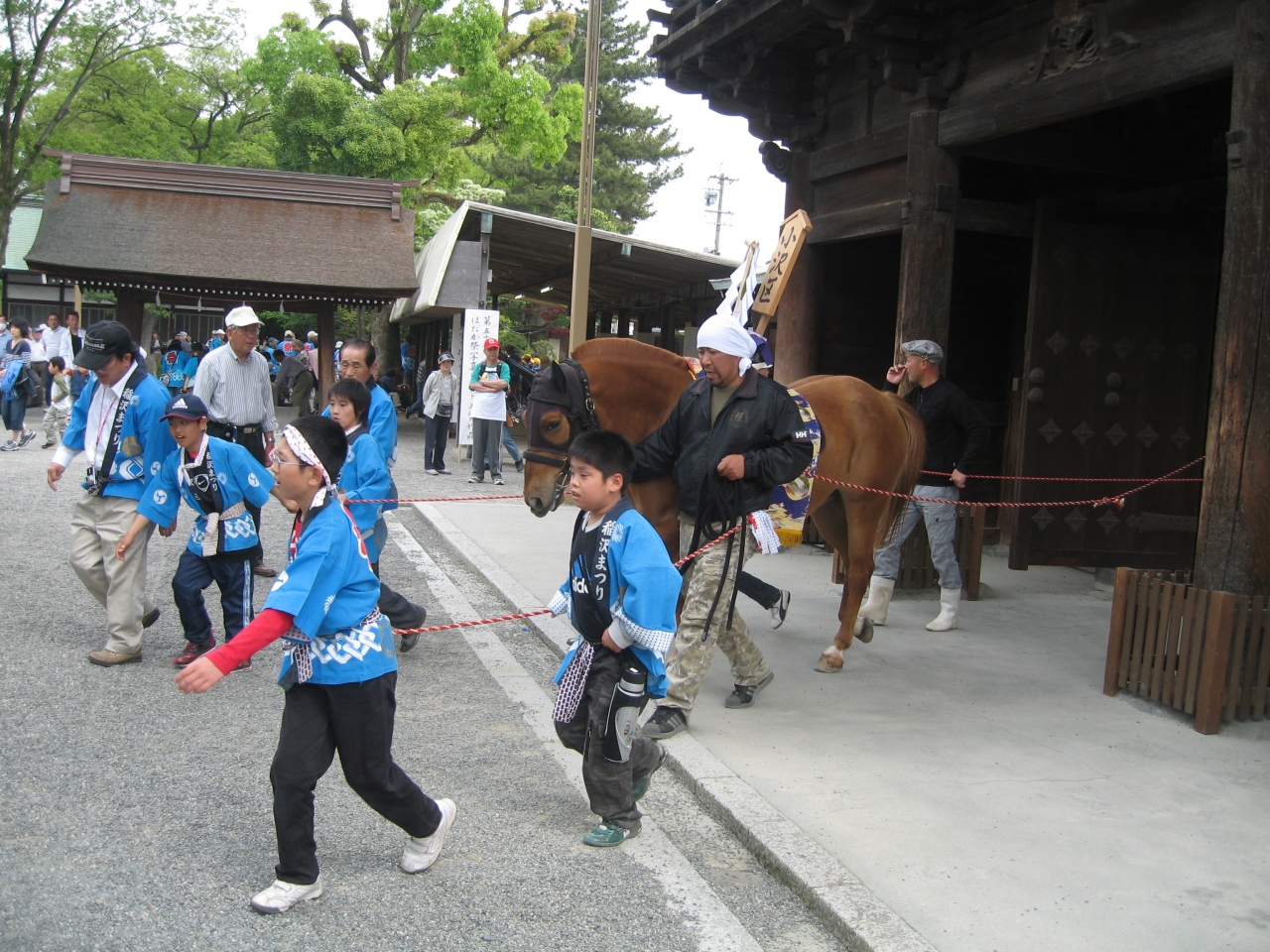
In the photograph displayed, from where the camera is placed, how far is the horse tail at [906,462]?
638 centimetres

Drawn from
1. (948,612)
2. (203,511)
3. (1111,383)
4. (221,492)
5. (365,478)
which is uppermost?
(1111,383)

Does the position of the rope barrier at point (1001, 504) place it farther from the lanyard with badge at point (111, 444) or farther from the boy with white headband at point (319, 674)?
the lanyard with badge at point (111, 444)

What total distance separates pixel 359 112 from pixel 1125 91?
24125 millimetres

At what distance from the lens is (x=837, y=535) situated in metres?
6.57

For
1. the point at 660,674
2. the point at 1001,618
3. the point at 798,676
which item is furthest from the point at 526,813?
the point at 1001,618

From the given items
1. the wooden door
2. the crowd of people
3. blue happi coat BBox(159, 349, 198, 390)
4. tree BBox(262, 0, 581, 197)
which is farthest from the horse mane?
tree BBox(262, 0, 581, 197)

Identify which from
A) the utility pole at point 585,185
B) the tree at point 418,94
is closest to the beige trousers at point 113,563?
the utility pole at point 585,185

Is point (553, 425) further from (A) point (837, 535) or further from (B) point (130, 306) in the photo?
(B) point (130, 306)

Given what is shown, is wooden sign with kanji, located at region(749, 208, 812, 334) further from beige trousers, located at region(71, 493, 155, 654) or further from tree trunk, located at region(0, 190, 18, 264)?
tree trunk, located at region(0, 190, 18, 264)

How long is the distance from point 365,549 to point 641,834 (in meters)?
→ 1.46

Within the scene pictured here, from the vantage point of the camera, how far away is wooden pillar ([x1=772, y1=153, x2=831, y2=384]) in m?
8.68

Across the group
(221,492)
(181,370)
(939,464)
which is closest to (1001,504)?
(939,464)

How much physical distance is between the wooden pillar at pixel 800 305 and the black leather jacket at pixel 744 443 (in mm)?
4261

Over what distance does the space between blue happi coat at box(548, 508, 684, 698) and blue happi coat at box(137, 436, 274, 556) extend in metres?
2.68
